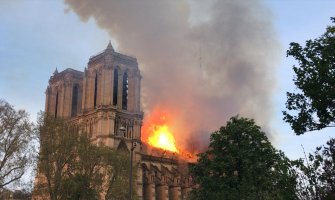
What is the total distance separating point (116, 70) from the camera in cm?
9744

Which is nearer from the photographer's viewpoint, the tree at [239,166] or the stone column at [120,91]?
the tree at [239,166]

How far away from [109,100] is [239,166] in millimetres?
53441

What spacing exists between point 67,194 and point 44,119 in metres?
8.56

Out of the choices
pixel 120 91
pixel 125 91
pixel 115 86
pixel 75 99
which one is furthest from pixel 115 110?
pixel 75 99

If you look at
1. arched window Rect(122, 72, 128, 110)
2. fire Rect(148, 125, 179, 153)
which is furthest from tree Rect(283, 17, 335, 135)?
fire Rect(148, 125, 179, 153)

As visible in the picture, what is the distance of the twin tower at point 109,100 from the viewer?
9056cm

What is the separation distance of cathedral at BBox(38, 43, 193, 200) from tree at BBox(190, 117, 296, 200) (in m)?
44.4

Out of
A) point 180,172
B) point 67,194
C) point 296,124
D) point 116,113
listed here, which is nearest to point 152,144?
point 180,172

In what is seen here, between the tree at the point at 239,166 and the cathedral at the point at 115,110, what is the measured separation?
44.4m

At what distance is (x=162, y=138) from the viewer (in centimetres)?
11194

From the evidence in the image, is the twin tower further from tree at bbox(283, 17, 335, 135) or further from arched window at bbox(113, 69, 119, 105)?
tree at bbox(283, 17, 335, 135)

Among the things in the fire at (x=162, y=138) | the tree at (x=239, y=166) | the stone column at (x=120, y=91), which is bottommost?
the tree at (x=239, y=166)

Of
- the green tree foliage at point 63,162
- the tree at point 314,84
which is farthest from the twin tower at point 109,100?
the tree at point 314,84

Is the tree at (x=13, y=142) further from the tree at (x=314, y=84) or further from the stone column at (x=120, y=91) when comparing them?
the stone column at (x=120, y=91)
